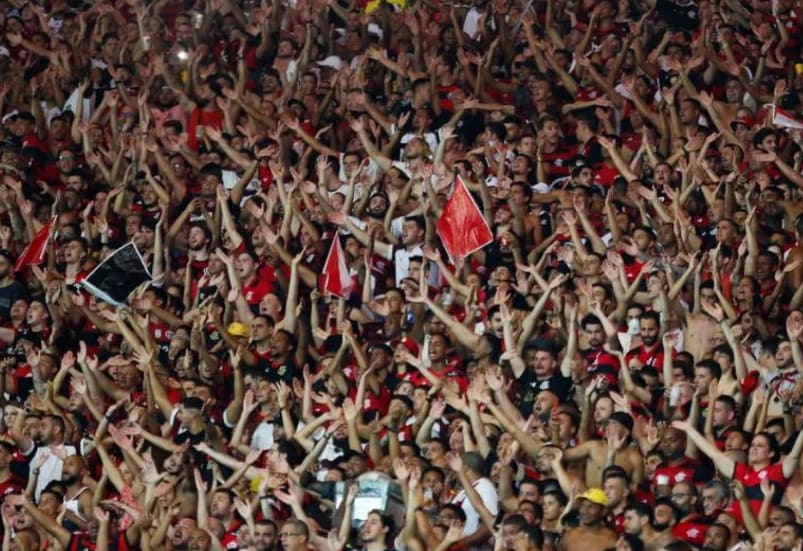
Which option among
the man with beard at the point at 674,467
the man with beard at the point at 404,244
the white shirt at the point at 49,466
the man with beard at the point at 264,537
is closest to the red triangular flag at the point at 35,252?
the white shirt at the point at 49,466

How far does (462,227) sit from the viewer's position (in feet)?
48.7

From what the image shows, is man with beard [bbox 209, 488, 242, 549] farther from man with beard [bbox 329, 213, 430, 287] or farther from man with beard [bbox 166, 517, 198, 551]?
man with beard [bbox 329, 213, 430, 287]

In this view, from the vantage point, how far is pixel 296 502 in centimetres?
1273

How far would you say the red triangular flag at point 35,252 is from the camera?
52.3ft

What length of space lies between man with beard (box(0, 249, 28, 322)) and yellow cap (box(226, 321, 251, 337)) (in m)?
1.69

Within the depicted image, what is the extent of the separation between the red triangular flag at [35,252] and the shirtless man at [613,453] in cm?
490

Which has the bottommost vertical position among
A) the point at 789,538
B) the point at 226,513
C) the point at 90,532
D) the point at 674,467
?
the point at 90,532

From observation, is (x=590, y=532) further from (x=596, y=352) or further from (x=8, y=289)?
(x=8, y=289)

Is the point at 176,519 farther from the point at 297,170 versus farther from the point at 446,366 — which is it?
the point at 297,170

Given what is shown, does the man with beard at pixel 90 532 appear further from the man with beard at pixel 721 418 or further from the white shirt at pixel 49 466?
the man with beard at pixel 721 418

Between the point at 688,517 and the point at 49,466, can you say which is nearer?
the point at 688,517

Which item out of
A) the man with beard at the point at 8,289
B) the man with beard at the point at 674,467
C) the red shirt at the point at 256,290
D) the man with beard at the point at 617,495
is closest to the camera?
the man with beard at the point at 617,495

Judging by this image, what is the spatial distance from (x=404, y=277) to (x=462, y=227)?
549mm

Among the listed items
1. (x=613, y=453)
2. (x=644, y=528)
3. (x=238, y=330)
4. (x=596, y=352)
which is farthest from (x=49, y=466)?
→ (x=644, y=528)
